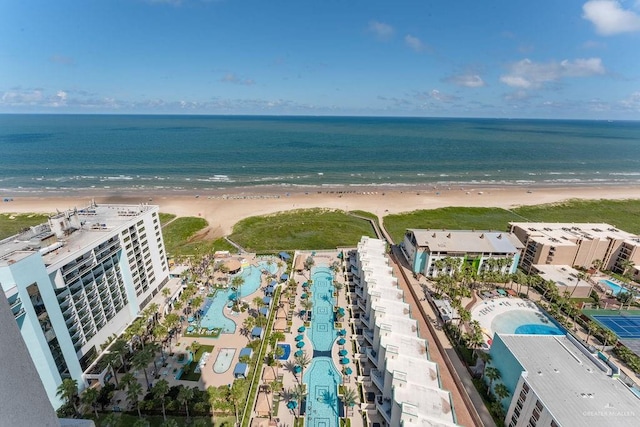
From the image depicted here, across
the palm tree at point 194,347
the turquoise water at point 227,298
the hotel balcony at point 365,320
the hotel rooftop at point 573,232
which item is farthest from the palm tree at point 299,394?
the hotel rooftop at point 573,232

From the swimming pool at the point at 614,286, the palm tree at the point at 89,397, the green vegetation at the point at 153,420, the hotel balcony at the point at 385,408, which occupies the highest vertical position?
the palm tree at the point at 89,397

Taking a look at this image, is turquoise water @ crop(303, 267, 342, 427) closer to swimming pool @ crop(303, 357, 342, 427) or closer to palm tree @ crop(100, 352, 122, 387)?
swimming pool @ crop(303, 357, 342, 427)

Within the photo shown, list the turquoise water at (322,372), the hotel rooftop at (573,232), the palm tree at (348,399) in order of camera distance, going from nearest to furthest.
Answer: the palm tree at (348,399)
the turquoise water at (322,372)
the hotel rooftop at (573,232)

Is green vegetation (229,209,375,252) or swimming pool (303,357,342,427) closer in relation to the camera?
swimming pool (303,357,342,427)

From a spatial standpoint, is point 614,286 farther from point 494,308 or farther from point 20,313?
point 20,313

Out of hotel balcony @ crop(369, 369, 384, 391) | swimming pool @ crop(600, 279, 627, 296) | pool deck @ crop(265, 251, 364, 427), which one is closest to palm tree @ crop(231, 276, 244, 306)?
pool deck @ crop(265, 251, 364, 427)

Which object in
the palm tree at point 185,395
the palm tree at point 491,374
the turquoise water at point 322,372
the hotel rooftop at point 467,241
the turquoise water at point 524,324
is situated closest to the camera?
the palm tree at point 185,395

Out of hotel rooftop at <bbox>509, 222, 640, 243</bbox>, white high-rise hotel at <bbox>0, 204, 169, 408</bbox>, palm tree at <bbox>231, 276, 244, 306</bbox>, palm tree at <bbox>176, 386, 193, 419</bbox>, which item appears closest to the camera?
white high-rise hotel at <bbox>0, 204, 169, 408</bbox>

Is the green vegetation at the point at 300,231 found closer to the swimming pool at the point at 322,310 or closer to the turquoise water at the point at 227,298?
the turquoise water at the point at 227,298
